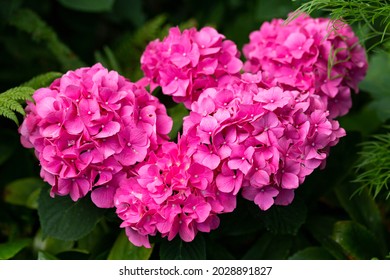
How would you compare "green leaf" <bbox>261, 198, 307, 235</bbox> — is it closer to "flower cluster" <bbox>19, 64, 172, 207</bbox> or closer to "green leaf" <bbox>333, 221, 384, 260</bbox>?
"green leaf" <bbox>333, 221, 384, 260</bbox>

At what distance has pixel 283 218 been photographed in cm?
147

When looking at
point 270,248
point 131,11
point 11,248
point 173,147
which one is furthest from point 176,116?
point 131,11

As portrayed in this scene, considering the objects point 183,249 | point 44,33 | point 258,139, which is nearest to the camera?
point 258,139

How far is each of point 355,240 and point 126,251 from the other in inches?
22.9

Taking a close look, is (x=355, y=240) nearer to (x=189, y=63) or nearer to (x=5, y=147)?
(x=189, y=63)

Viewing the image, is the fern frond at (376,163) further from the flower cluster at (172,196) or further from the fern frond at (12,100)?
the fern frond at (12,100)

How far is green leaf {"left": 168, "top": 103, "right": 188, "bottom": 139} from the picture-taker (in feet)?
5.19

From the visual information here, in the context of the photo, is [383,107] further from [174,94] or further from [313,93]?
[174,94]

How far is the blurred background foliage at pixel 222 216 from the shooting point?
148cm

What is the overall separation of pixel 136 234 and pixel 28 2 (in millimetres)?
1265

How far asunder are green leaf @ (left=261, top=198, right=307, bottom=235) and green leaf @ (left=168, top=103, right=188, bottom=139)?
316 mm

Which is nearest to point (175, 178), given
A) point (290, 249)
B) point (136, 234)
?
point (136, 234)

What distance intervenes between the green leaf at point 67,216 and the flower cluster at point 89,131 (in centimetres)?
11

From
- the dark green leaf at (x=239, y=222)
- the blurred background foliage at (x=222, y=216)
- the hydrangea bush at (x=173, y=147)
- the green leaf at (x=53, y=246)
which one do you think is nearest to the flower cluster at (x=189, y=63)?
the hydrangea bush at (x=173, y=147)
